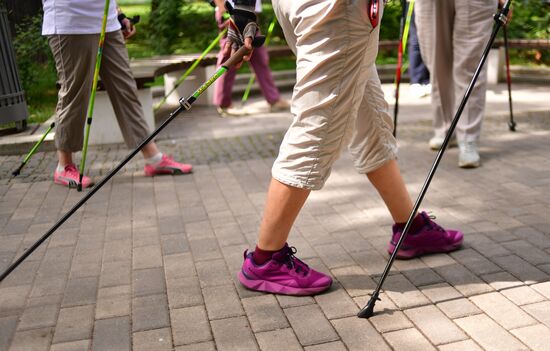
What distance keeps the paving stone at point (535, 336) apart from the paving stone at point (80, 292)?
72.5 inches

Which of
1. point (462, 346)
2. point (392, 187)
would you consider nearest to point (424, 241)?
point (392, 187)

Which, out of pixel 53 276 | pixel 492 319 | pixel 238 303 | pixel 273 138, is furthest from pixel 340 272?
pixel 273 138

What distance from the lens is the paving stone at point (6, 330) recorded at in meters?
2.64

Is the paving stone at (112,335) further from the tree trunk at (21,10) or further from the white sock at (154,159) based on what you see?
the tree trunk at (21,10)

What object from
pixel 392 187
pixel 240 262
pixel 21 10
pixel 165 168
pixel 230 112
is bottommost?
pixel 230 112

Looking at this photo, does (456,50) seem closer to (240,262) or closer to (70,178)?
(240,262)

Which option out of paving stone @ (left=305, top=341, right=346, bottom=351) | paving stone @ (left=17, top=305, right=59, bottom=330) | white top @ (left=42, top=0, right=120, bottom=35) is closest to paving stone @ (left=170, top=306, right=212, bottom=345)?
paving stone @ (left=305, top=341, right=346, bottom=351)

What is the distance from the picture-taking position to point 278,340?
2.55m

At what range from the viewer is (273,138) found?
6492 mm

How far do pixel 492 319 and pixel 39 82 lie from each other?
7.08m

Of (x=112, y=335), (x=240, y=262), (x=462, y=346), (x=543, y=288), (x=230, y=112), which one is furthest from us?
(x=230, y=112)

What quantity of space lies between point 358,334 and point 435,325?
1.04 feet

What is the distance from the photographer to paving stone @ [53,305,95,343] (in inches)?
105

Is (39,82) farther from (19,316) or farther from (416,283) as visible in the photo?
(416,283)
